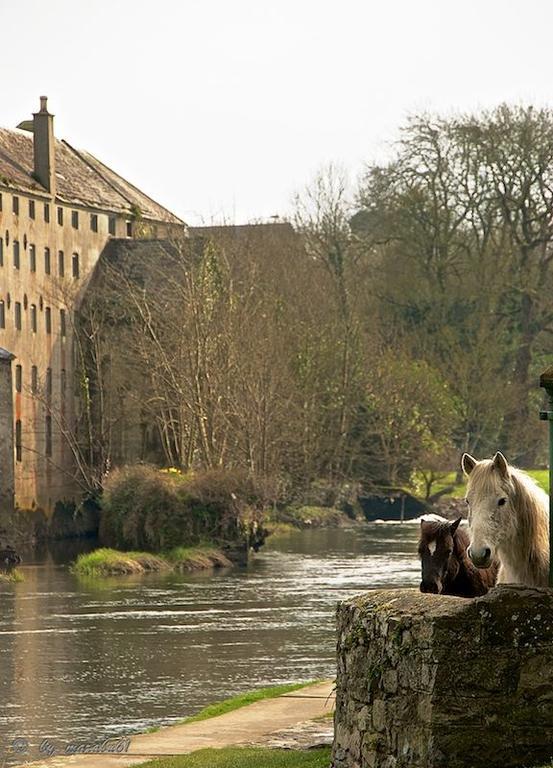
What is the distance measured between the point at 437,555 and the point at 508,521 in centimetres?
191

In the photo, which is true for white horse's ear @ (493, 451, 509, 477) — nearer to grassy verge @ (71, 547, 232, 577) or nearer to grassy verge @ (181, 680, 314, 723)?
grassy verge @ (181, 680, 314, 723)

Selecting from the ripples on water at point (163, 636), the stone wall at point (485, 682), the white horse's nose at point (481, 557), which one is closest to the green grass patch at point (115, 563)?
the ripples on water at point (163, 636)

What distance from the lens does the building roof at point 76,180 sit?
242ft

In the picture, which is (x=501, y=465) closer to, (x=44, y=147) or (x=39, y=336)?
(x=39, y=336)

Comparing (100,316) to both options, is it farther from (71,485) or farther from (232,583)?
(232,583)

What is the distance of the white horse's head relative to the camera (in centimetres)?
1232

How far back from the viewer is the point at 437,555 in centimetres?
1434

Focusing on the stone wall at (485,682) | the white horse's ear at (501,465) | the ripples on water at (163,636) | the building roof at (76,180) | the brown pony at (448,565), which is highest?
the building roof at (76,180)

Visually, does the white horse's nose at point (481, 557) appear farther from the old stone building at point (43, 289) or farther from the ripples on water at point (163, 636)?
the old stone building at point (43, 289)

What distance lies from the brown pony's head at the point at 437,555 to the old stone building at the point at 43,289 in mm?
52820

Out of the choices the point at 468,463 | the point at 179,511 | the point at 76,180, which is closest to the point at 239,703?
the point at 468,463

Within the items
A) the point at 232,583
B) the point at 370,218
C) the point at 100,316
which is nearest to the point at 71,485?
the point at 100,316

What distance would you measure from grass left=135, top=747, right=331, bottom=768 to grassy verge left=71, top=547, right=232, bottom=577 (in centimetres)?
3615

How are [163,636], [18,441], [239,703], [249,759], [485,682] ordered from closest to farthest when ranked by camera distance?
1. [485,682]
2. [249,759]
3. [239,703]
4. [163,636]
5. [18,441]
